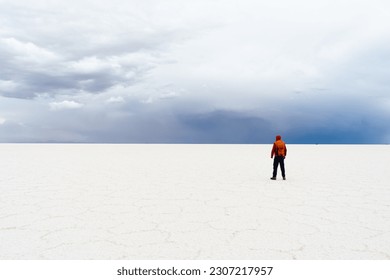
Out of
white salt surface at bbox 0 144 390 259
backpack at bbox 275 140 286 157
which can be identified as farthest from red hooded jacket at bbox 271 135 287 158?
white salt surface at bbox 0 144 390 259

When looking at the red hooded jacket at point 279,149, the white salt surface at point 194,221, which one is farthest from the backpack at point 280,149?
the white salt surface at point 194,221

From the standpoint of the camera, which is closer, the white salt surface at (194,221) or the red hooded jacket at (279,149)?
the white salt surface at (194,221)

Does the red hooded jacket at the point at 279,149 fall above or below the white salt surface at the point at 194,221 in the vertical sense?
above

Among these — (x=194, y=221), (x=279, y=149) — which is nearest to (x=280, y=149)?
(x=279, y=149)

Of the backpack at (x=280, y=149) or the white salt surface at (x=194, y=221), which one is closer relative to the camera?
the white salt surface at (x=194, y=221)

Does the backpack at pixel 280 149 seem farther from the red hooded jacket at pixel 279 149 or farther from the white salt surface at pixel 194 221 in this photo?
the white salt surface at pixel 194 221

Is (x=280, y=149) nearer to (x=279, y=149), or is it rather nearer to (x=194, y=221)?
(x=279, y=149)

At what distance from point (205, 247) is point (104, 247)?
1.03 metres

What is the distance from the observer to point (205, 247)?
11.5 feet

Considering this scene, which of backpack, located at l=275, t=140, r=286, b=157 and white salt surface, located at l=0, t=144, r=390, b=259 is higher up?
backpack, located at l=275, t=140, r=286, b=157

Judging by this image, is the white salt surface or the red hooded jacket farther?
the red hooded jacket

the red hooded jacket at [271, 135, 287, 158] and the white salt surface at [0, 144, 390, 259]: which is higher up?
the red hooded jacket at [271, 135, 287, 158]

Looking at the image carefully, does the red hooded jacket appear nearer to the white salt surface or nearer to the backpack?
the backpack
